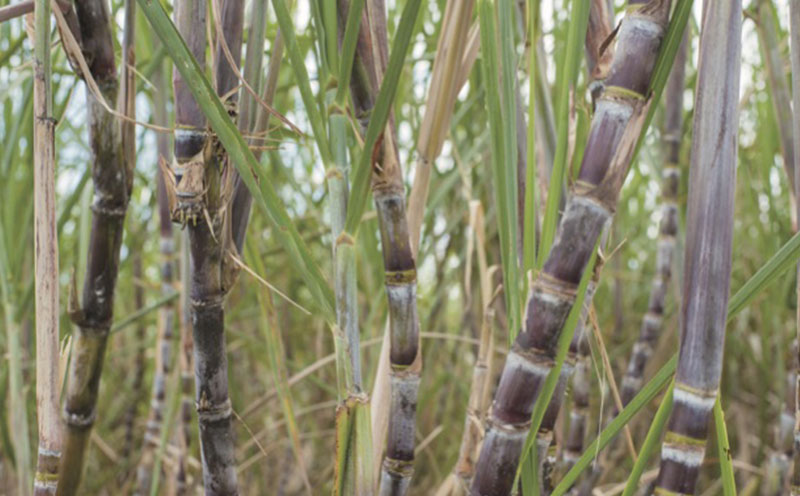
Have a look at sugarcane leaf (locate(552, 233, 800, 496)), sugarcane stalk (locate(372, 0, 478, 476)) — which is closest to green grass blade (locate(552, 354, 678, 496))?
sugarcane leaf (locate(552, 233, 800, 496))

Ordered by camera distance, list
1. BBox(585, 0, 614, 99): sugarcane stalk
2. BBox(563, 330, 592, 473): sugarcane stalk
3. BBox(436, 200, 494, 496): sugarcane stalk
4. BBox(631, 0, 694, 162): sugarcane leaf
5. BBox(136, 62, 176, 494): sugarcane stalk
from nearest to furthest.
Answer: BBox(631, 0, 694, 162): sugarcane leaf
BBox(585, 0, 614, 99): sugarcane stalk
BBox(436, 200, 494, 496): sugarcane stalk
BBox(563, 330, 592, 473): sugarcane stalk
BBox(136, 62, 176, 494): sugarcane stalk

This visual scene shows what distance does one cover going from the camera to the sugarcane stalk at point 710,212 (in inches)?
13.6

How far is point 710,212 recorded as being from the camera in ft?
1.14

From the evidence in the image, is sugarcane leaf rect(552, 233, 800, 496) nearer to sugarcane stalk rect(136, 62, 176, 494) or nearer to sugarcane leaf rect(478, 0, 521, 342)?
sugarcane leaf rect(478, 0, 521, 342)

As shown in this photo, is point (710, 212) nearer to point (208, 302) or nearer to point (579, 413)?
point (208, 302)

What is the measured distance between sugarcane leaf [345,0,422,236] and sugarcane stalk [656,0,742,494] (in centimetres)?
13

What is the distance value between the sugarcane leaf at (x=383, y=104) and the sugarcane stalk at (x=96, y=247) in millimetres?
202

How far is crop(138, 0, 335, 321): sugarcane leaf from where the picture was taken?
38 centimetres

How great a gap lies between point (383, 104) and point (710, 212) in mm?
153

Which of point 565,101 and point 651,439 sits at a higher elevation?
point 565,101

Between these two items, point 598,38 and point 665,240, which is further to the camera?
point 665,240

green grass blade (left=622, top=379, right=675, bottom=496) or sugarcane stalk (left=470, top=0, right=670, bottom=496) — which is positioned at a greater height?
sugarcane stalk (left=470, top=0, right=670, bottom=496)

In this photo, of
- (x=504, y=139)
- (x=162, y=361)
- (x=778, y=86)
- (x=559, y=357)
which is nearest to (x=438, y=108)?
(x=504, y=139)

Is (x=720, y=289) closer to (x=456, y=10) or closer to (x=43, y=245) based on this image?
(x=456, y=10)
